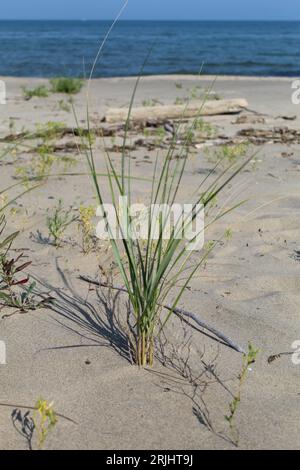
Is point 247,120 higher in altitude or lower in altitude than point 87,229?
higher

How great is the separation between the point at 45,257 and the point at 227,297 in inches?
41.9

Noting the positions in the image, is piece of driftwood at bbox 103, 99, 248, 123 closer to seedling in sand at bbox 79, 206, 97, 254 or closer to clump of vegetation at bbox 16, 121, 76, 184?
clump of vegetation at bbox 16, 121, 76, 184

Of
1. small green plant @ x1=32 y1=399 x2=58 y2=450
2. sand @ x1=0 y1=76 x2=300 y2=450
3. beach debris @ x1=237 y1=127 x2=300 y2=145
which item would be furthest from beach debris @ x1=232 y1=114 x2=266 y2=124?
small green plant @ x1=32 y1=399 x2=58 y2=450

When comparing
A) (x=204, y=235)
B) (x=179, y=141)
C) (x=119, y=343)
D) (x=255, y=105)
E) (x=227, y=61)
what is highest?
(x=227, y=61)

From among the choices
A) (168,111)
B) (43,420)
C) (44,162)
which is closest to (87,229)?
(44,162)

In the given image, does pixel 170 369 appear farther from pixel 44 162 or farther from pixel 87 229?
pixel 44 162

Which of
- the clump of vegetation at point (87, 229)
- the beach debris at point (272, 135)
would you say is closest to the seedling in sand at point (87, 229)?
the clump of vegetation at point (87, 229)

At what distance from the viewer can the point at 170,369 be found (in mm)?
2336

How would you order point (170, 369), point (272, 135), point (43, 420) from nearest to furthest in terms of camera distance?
point (43, 420) → point (170, 369) → point (272, 135)

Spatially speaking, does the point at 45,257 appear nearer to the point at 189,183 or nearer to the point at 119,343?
the point at 119,343

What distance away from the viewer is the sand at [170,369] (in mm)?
1998

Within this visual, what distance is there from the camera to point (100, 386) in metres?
2.22

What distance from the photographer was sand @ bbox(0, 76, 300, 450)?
1998mm
